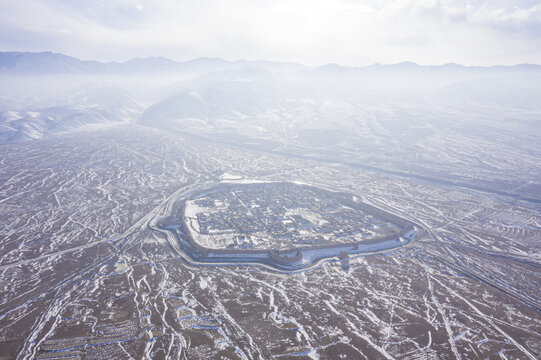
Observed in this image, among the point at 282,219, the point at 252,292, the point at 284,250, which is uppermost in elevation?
the point at 284,250

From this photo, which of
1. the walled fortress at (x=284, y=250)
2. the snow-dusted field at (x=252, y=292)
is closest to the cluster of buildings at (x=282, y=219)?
the walled fortress at (x=284, y=250)

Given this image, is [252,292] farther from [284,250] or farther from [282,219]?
[282,219]

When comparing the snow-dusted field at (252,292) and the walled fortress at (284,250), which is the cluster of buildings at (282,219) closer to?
the walled fortress at (284,250)

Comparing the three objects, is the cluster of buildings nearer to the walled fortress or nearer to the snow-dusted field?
the walled fortress

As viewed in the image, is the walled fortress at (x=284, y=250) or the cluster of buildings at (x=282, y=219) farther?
the cluster of buildings at (x=282, y=219)

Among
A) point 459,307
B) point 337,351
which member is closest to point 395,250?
point 459,307

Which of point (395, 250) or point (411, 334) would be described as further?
point (395, 250)

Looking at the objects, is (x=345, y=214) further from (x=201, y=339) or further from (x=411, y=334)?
(x=201, y=339)

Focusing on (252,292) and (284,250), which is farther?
(284,250)

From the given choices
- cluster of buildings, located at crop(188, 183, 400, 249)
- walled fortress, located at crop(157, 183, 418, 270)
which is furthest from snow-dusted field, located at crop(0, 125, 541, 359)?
cluster of buildings, located at crop(188, 183, 400, 249)

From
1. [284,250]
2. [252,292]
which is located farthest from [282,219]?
[252,292]

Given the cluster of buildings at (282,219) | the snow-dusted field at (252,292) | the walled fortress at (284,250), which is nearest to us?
the snow-dusted field at (252,292)
